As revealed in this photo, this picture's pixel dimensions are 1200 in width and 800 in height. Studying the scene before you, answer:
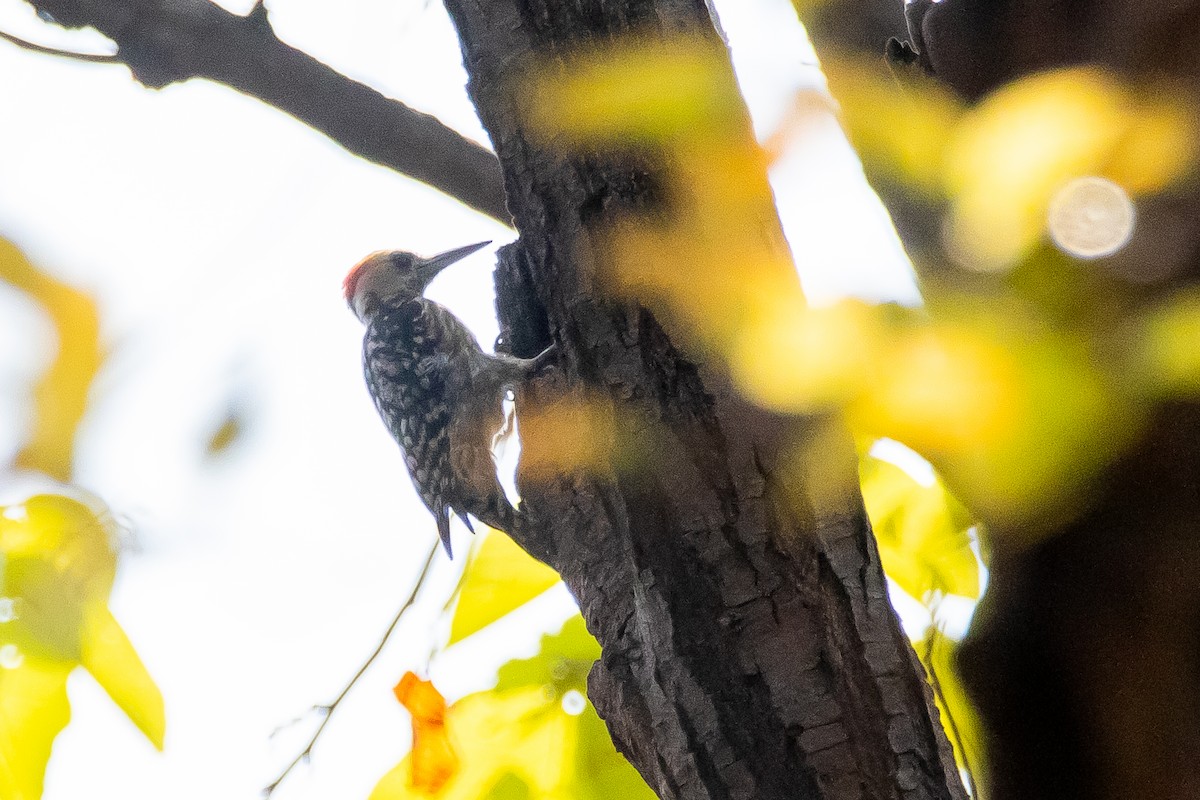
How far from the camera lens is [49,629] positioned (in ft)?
4.95

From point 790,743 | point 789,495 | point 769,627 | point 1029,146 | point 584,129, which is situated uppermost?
point 584,129

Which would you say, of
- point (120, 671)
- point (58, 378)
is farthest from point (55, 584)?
point (58, 378)

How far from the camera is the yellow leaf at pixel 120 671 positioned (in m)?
1.53

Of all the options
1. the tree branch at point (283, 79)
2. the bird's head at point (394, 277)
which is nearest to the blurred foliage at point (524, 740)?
the tree branch at point (283, 79)

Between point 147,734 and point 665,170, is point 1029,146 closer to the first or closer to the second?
point 665,170

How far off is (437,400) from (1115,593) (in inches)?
154

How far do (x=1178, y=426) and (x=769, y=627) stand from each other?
610 mm

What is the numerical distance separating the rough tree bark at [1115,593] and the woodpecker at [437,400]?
3227 millimetres

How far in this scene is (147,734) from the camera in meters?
1.56

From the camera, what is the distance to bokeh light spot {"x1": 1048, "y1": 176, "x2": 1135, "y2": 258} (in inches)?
47.5

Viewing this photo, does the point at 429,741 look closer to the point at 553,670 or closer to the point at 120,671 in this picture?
the point at 553,670

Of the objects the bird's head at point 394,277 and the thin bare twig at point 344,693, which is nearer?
the thin bare twig at point 344,693

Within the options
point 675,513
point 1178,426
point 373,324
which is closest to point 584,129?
point 675,513

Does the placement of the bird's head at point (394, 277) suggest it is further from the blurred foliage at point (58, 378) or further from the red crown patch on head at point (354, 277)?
the blurred foliage at point (58, 378)
